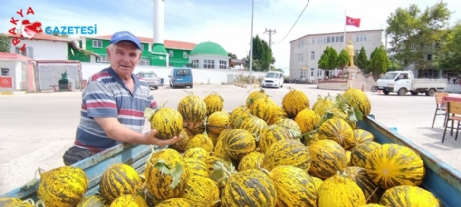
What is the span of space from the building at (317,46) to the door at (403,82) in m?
33.9

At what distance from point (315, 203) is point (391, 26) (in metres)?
57.7

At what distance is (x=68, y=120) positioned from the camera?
1083cm

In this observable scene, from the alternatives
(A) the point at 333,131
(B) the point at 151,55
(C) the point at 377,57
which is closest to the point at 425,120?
(A) the point at 333,131

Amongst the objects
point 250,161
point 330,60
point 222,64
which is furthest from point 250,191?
point 222,64

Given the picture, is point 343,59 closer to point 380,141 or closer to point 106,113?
Result: point 380,141

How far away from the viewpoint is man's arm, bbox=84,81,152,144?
8.15 feet

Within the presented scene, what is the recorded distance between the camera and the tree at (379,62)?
4259 cm

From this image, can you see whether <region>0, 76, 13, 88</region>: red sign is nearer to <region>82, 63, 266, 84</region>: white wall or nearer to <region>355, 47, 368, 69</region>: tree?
<region>82, 63, 266, 84</region>: white wall

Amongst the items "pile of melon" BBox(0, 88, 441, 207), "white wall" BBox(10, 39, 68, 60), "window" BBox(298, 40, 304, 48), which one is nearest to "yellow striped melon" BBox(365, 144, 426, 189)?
"pile of melon" BBox(0, 88, 441, 207)

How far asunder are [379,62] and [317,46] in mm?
22320

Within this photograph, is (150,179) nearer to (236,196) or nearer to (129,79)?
(236,196)

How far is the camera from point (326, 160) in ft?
7.29

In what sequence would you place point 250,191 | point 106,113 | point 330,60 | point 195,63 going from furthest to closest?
point 195,63 < point 330,60 < point 106,113 < point 250,191

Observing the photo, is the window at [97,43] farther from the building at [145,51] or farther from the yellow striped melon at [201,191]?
the yellow striped melon at [201,191]
